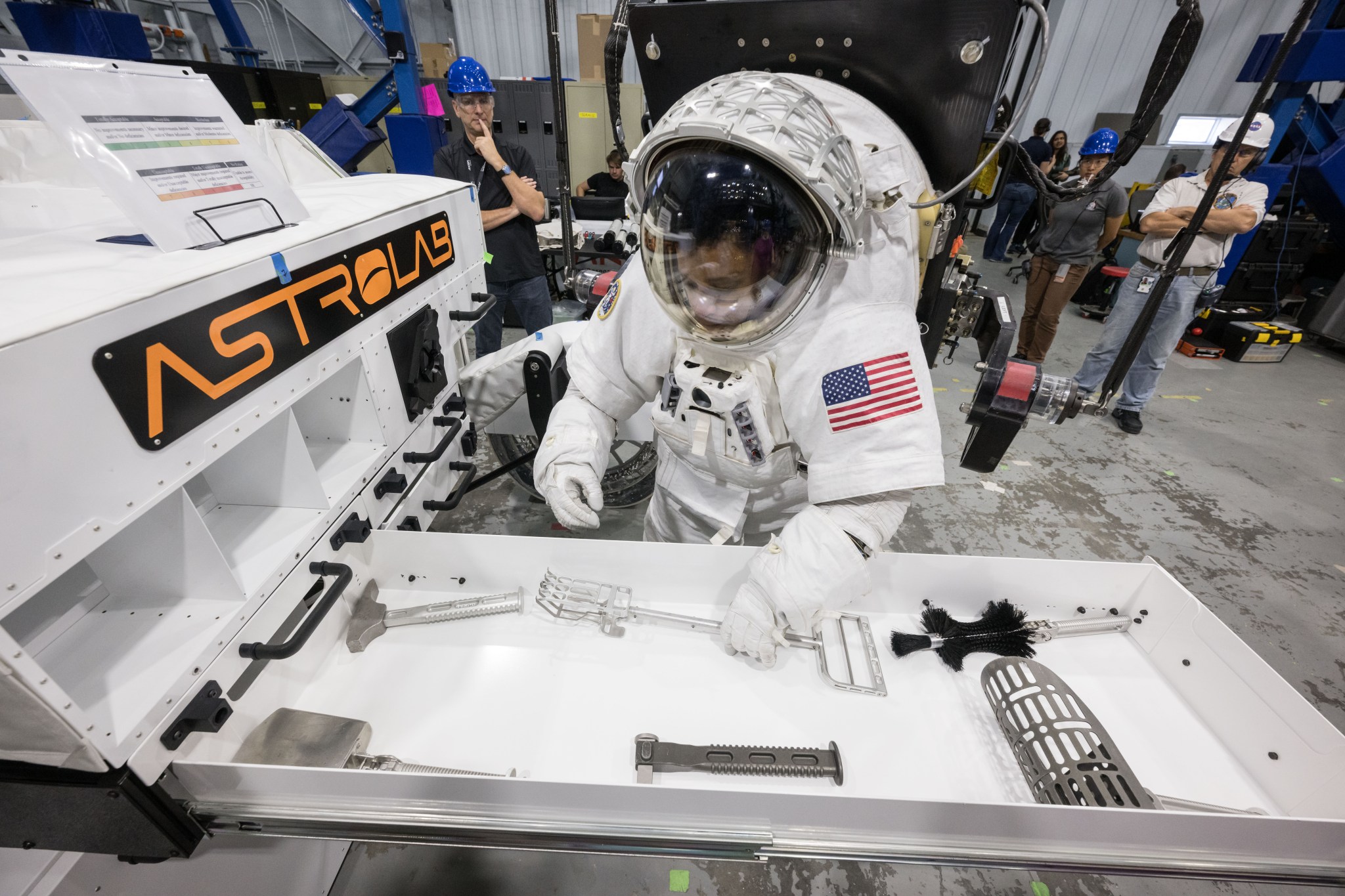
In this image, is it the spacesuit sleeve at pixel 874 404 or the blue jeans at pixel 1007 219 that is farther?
the blue jeans at pixel 1007 219

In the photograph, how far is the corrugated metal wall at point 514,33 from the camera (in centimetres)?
956

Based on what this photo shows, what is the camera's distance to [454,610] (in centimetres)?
137

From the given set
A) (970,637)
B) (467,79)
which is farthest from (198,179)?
(467,79)

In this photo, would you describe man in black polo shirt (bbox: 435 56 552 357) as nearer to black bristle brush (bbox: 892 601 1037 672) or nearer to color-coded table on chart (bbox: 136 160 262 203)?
color-coded table on chart (bbox: 136 160 262 203)

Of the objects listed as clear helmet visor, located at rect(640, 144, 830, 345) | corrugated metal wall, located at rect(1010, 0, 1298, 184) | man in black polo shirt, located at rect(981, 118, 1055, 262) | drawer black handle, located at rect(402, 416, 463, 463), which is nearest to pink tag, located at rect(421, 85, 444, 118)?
drawer black handle, located at rect(402, 416, 463, 463)

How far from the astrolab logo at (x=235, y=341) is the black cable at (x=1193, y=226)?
69.0 inches

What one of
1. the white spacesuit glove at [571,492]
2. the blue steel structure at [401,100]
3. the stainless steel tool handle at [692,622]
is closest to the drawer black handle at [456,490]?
the white spacesuit glove at [571,492]

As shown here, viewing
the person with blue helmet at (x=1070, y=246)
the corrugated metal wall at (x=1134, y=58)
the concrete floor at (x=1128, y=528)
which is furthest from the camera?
the corrugated metal wall at (x=1134, y=58)

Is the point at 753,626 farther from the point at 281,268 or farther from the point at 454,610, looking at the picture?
the point at 281,268

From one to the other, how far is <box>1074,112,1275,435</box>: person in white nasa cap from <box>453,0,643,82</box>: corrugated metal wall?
882cm

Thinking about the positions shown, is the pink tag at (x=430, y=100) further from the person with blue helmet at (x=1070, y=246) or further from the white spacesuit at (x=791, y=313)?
the person with blue helmet at (x=1070, y=246)

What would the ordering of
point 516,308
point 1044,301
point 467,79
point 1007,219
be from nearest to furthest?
point 467,79, point 516,308, point 1044,301, point 1007,219

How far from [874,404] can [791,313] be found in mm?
249

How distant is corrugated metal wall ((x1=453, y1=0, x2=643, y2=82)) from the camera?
9562 millimetres
